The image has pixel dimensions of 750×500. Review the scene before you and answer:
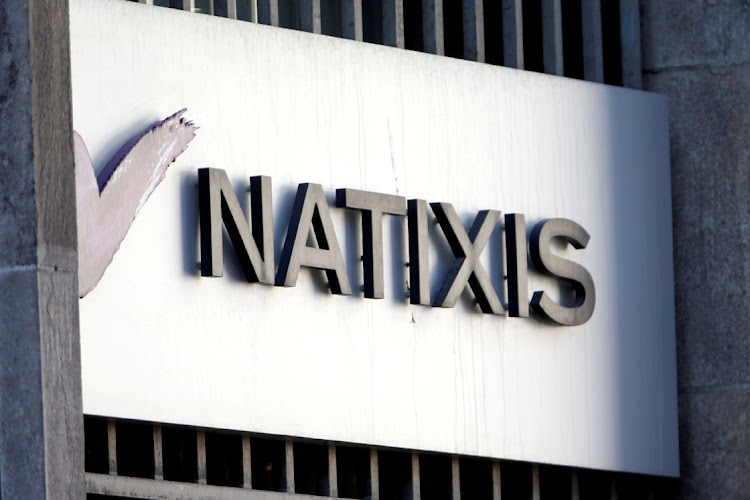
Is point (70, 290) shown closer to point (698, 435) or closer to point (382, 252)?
point (382, 252)

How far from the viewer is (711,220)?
12500 mm

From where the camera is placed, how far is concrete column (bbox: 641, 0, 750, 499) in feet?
40.2

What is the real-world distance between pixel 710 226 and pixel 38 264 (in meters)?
6.39

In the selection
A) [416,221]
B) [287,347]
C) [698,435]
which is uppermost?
[416,221]

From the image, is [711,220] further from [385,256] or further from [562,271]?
[385,256]

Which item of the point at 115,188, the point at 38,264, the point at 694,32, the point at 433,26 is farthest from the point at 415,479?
the point at 38,264

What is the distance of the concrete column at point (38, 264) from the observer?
23.7 ft

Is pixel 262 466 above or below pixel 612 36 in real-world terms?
below

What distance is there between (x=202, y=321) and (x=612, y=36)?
4417 millimetres

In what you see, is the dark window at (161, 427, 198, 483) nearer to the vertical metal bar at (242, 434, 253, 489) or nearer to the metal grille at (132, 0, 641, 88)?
the vertical metal bar at (242, 434, 253, 489)

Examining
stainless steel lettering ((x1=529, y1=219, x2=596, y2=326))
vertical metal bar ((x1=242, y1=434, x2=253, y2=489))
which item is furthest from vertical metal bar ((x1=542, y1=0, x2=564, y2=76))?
vertical metal bar ((x1=242, y1=434, x2=253, y2=489))

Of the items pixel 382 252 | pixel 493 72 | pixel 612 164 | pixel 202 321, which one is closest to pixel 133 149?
pixel 202 321

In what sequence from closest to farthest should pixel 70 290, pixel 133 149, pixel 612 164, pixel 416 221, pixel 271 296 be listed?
pixel 70 290
pixel 133 149
pixel 271 296
pixel 416 221
pixel 612 164

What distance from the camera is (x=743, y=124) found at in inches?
490
